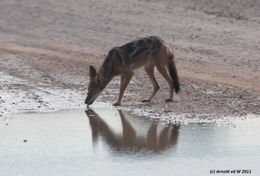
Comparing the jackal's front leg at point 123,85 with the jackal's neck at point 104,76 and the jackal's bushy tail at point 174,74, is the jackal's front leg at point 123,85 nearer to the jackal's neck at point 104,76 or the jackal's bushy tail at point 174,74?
the jackal's neck at point 104,76

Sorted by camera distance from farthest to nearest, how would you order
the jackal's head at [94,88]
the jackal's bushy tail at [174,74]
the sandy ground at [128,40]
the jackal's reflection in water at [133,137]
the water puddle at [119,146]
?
the jackal's bushy tail at [174,74] < the jackal's head at [94,88] < the sandy ground at [128,40] < the jackal's reflection in water at [133,137] < the water puddle at [119,146]

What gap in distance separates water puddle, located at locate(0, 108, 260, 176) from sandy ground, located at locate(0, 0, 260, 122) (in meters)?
0.65

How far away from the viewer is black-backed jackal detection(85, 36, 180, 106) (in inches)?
512

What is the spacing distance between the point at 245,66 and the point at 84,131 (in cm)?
523

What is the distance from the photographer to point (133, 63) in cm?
1304

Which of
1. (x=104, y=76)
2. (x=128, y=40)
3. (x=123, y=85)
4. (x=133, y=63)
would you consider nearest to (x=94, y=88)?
(x=104, y=76)

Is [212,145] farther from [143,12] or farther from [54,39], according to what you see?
[143,12]

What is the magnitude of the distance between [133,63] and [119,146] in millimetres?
3110

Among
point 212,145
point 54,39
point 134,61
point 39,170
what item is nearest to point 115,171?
point 39,170

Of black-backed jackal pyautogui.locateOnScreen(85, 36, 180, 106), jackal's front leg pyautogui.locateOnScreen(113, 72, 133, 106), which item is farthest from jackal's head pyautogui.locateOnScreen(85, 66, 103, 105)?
jackal's front leg pyautogui.locateOnScreen(113, 72, 133, 106)

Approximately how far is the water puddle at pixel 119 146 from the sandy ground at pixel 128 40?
0.65 meters

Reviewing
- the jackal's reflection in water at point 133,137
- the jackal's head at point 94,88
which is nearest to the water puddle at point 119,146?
the jackal's reflection in water at point 133,137

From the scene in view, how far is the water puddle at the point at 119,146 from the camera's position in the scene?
9055 millimetres

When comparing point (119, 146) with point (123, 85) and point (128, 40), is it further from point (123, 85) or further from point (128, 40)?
point (128, 40)
